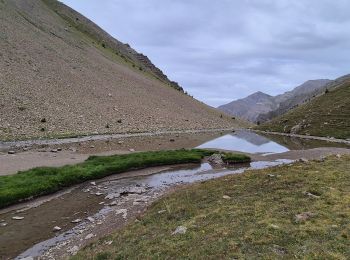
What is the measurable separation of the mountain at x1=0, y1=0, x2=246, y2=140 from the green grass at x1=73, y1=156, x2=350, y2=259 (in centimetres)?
4026

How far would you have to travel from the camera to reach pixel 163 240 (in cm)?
1619

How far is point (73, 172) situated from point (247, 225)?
20771 mm

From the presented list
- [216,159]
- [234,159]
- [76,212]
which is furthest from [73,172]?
[234,159]

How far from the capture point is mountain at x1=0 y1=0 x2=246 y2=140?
214 ft

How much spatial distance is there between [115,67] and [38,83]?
4556cm

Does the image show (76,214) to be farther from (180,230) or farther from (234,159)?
(234,159)

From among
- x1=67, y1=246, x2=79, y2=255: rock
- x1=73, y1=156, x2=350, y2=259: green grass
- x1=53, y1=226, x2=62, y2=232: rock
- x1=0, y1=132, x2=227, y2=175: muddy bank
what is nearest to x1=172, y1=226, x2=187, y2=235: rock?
x1=73, y1=156, x2=350, y2=259: green grass

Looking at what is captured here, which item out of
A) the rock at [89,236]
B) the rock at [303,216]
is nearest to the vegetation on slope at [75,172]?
the rock at [89,236]

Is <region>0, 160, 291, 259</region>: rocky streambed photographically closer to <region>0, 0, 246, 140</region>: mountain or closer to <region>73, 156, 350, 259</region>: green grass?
<region>73, 156, 350, 259</region>: green grass

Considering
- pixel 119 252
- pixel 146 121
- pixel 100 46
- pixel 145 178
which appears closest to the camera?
pixel 119 252

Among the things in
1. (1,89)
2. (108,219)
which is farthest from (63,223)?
(1,89)

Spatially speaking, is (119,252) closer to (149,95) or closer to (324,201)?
(324,201)

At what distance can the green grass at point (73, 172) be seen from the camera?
89.8 feet

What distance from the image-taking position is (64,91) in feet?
266
